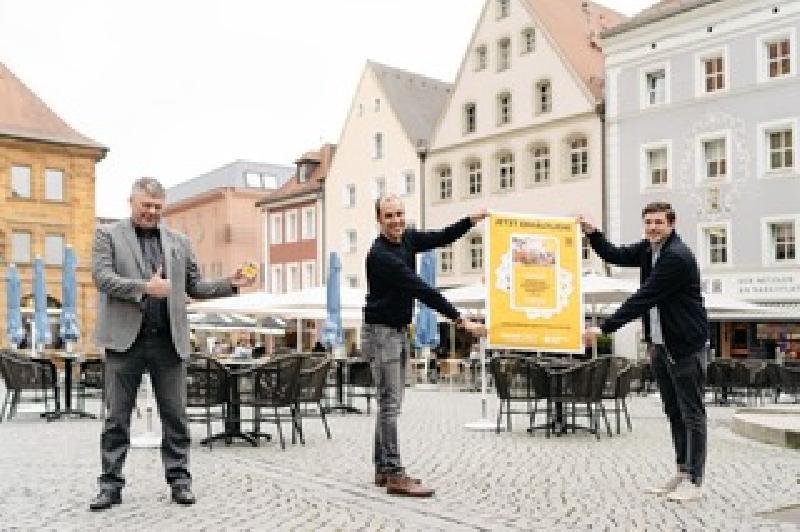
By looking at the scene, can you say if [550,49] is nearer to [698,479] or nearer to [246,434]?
[246,434]

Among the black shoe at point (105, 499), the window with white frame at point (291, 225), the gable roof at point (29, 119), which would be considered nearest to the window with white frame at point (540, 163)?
the window with white frame at point (291, 225)

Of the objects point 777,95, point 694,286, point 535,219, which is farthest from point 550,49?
point 694,286

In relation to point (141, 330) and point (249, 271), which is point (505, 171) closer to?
point (249, 271)

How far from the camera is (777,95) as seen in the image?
31.2 m

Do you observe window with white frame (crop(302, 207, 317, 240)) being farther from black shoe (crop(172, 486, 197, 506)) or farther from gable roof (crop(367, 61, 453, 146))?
black shoe (crop(172, 486, 197, 506))

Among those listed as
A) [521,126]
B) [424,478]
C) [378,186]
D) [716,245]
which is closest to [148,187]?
[424,478]

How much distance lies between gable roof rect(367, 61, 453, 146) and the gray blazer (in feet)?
122

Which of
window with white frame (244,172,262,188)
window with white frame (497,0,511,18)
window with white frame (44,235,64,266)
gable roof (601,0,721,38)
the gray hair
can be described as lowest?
the gray hair

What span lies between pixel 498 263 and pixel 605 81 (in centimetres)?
2717

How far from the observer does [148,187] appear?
6812mm

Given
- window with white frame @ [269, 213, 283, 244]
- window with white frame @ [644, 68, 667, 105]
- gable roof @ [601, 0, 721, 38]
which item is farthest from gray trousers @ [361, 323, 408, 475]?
window with white frame @ [269, 213, 283, 244]

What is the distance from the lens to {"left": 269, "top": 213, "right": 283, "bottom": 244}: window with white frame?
53281 millimetres

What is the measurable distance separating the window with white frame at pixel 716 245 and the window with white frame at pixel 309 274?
2136 centimetres

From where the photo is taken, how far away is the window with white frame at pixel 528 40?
1539 inches
